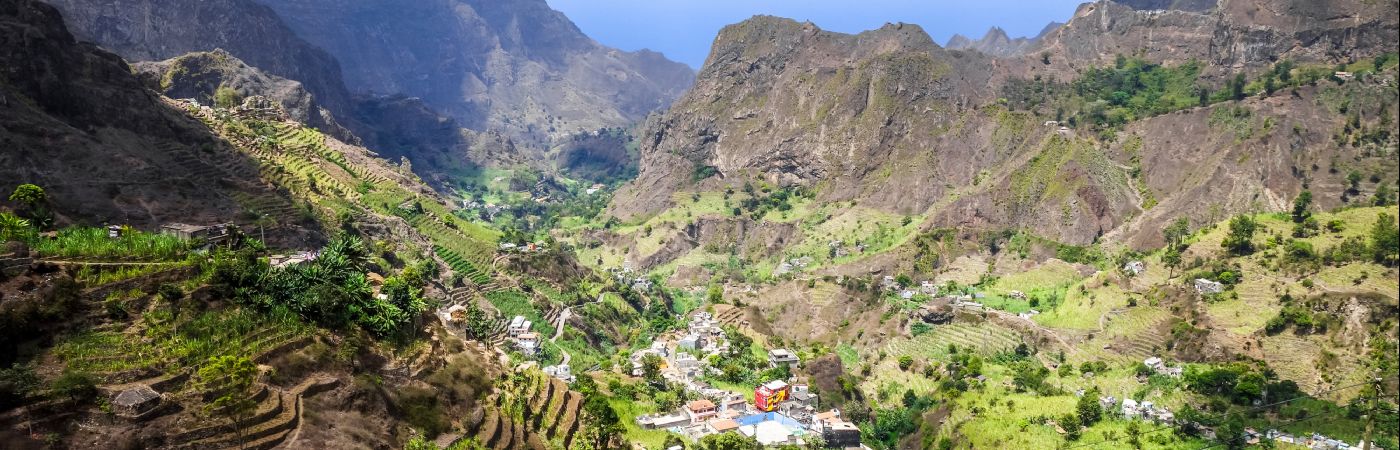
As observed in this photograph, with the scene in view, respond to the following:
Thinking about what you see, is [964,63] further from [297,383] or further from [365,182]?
[297,383]

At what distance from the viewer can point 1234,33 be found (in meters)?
122

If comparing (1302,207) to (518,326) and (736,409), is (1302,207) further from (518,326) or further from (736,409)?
(518,326)

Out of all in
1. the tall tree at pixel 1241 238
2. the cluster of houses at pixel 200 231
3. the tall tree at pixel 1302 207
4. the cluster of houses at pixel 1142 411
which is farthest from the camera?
the tall tree at pixel 1302 207

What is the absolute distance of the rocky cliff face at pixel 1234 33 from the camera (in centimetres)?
10706

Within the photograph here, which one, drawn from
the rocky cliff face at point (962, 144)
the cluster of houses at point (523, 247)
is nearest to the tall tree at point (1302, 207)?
the rocky cliff face at point (962, 144)

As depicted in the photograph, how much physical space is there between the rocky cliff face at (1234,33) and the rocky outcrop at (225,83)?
133m

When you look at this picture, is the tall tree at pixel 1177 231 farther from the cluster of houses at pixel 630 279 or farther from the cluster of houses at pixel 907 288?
the cluster of houses at pixel 630 279

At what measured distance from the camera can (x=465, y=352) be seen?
41344 millimetres

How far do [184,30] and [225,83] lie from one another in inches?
2636

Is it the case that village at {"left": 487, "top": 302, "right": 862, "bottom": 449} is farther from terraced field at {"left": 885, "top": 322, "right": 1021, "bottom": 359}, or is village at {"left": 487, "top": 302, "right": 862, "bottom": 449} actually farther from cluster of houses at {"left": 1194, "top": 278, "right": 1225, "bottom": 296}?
cluster of houses at {"left": 1194, "top": 278, "right": 1225, "bottom": 296}

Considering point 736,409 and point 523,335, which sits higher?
point 523,335

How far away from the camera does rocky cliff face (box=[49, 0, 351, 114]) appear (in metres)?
156

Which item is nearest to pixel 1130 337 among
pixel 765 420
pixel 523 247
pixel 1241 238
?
pixel 1241 238

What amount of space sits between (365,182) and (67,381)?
75321mm
